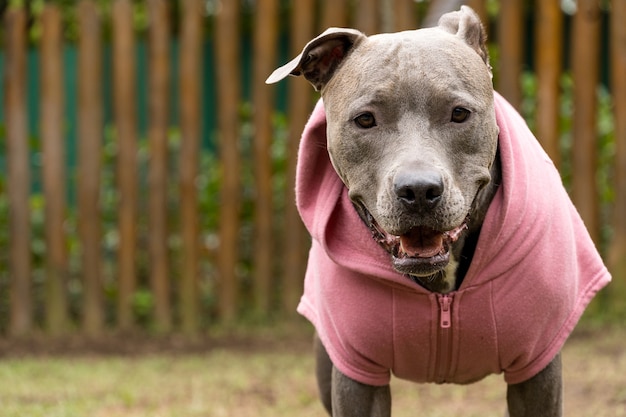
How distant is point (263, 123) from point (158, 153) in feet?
2.24

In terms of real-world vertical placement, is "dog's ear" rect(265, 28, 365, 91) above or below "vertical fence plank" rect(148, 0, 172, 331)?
above

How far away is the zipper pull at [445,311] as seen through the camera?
11.4 feet

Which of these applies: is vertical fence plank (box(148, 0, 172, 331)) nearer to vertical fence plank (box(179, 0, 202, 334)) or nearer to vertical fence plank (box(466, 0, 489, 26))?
vertical fence plank (box(179, 0, 202, 334))

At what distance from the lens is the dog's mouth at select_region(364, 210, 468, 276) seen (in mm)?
3221

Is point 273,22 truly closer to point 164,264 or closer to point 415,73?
point 164,264

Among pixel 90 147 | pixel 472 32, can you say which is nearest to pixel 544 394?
pixel 472 32

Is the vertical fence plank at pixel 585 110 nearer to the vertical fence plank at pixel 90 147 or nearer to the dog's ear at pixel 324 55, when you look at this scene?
the vertical fence plank at pixel 90 147

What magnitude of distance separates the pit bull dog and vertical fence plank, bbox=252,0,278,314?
3010mm

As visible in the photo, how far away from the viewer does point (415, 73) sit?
3.25 meters

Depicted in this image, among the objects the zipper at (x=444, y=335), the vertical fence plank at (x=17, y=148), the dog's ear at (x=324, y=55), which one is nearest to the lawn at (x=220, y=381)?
the vertical fence plank at (x=17, y=148)

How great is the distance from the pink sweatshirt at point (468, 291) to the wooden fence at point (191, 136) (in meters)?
3.07

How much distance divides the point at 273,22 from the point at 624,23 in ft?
7.01

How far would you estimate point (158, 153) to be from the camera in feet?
22.4

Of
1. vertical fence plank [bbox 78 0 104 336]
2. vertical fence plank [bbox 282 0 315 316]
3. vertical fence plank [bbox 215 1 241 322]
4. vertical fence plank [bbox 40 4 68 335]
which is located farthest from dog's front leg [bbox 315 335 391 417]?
vertical fence plank [bbox 40 4 68 335]
